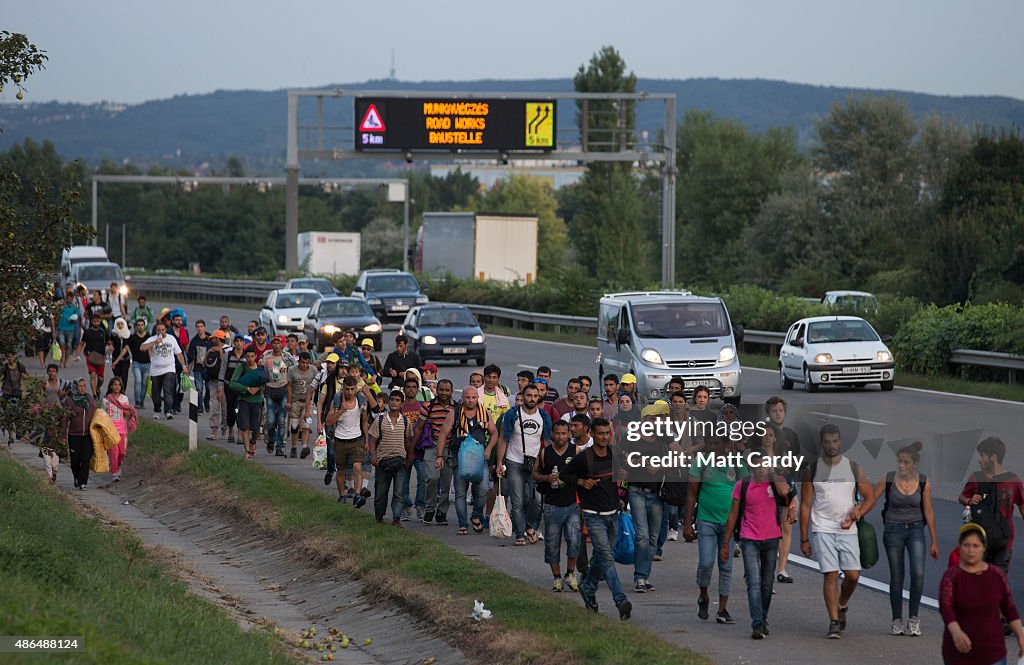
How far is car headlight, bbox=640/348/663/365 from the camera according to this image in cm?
2695

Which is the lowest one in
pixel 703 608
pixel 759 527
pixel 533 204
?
pixel 703 608

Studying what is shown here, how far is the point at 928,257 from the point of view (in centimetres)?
4941

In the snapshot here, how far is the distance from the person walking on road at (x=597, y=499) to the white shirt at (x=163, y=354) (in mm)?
15752

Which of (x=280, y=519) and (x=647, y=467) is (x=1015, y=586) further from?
(x=280, y=519)

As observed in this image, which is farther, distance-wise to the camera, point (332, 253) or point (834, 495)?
point (332, 253)

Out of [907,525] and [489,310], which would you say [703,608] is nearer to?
[907,525]

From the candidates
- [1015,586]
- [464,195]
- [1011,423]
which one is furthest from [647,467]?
[464,195]

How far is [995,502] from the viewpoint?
11352mm

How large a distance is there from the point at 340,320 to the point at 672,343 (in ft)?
52.4

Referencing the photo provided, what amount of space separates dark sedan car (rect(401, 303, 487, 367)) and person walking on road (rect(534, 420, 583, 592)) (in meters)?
24.4

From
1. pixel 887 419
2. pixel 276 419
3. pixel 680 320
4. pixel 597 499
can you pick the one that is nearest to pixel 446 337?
pixel 680 320

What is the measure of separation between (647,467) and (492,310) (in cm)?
4091

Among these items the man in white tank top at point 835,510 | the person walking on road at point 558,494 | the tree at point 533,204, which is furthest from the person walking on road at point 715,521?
the tree at point 533,204

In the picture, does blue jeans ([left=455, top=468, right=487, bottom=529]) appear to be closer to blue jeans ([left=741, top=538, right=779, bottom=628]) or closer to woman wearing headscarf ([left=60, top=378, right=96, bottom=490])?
blue jeans ([left=741, top=538, right=779, bottom=628])
